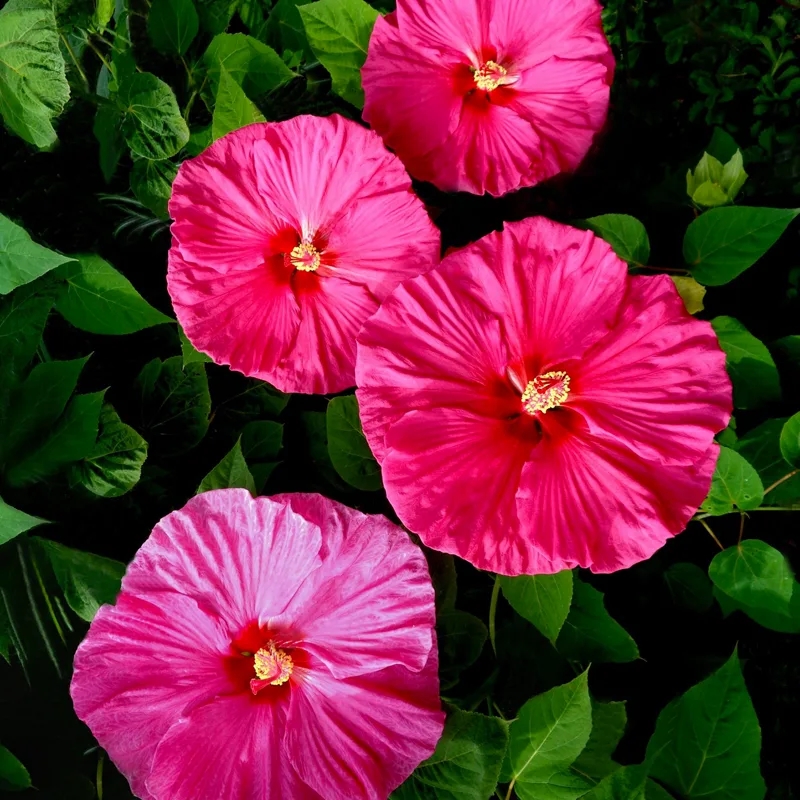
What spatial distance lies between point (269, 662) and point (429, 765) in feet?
0.49

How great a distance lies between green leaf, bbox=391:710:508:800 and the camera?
530 millimetres

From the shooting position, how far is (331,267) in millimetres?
590

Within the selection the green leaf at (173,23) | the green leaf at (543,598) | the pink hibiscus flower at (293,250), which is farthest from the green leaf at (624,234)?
the green leaf at (173,23)

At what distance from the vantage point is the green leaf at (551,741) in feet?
1.78

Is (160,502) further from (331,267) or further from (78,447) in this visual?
(331,267)

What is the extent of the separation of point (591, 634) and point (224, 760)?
309 mm

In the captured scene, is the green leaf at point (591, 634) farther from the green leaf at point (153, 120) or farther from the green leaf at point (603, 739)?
the green leaf at point (153, 120)

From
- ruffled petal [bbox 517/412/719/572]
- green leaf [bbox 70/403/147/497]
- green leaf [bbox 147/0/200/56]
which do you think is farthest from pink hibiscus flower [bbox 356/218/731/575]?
green leaf [bbox 147/0/200/56]

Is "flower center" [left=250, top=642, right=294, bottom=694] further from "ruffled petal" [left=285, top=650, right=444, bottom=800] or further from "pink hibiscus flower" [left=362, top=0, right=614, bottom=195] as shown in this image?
"pink hibiscus flower" [left=362, top=0, right=614, bottom=195]

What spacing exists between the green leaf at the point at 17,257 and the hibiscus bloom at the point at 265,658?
0.22 meters

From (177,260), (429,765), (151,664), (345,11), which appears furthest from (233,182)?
(429,765)

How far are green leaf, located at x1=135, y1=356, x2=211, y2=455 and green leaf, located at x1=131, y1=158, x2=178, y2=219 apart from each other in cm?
14

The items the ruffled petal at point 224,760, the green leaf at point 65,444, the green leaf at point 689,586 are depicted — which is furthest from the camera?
the green leaf at point 689,586

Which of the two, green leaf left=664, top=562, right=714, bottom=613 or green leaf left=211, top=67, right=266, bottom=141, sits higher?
green leaf left=211, top=67, right=266, bottom=141
